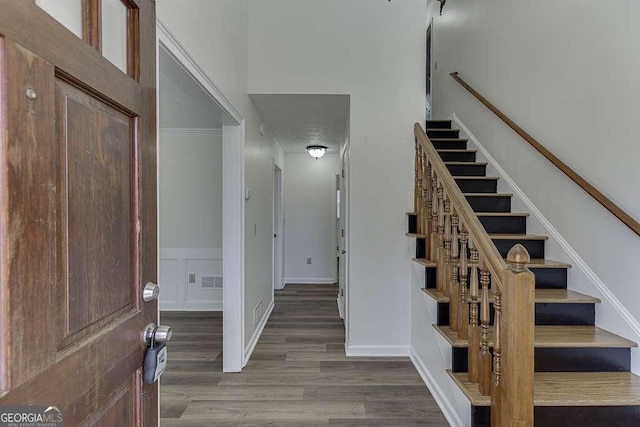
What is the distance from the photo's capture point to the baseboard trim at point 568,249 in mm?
1854

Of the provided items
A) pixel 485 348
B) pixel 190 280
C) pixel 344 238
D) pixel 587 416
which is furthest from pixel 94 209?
pixel 190 280

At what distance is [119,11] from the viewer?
875mm

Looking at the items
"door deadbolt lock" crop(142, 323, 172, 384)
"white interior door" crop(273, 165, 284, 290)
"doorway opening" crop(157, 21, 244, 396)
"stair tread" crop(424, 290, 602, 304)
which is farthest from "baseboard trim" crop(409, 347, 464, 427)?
"white interior door" crop(273, 165, 284, 290)

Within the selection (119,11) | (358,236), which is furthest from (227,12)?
(358,236)

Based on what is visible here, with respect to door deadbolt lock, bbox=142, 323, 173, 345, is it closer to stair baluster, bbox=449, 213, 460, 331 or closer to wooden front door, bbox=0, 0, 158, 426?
wooden front door, bbox=0, 0, 158, 426

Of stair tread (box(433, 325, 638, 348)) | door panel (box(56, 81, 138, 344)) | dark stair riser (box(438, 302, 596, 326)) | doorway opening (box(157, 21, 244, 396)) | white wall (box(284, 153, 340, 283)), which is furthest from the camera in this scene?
white wall (box(284, 153, 340, 283))

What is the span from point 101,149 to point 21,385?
1.57ft

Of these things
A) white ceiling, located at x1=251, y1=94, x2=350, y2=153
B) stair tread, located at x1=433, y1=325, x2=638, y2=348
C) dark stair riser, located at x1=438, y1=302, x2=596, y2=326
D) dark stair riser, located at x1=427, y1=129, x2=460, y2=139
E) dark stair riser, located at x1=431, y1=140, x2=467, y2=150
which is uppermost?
white ceiling, located at x1=251, y1=94, x2=350, y2=153

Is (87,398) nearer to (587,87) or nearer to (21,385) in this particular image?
(21,385)

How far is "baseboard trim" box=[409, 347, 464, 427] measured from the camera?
200 centimetres

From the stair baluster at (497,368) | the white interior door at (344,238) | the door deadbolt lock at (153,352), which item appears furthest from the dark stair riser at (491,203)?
the door deadbolt lock at (153,352)

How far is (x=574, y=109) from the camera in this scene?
223cm

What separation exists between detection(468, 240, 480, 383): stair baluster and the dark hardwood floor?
54 centimetres

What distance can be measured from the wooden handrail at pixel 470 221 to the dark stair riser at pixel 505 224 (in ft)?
2.29
